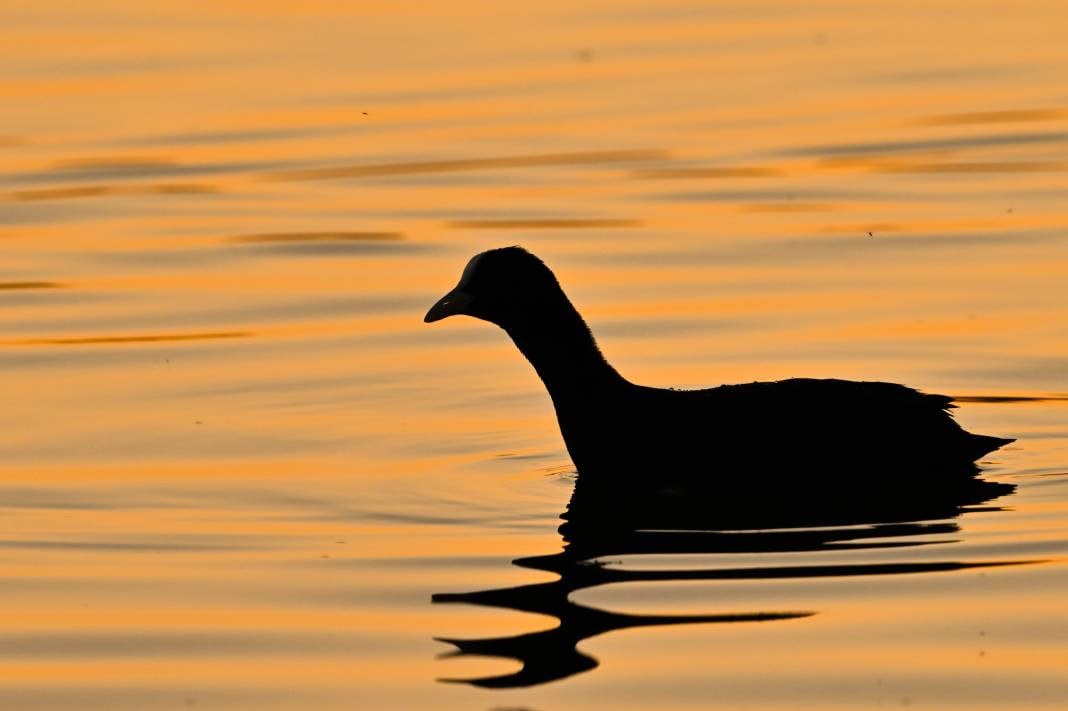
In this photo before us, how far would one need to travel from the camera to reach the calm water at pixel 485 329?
376 inches

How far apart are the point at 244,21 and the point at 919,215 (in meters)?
9.92

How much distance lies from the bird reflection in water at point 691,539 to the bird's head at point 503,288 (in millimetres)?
824

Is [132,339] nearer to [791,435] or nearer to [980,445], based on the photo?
[791,435]

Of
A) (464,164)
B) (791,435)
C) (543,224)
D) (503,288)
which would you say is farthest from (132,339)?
(464,164)

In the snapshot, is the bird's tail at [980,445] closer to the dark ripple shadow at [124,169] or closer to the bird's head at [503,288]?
the bird's head at [503,288]

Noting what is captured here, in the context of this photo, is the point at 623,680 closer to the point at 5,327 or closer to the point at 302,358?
the point at 302,358

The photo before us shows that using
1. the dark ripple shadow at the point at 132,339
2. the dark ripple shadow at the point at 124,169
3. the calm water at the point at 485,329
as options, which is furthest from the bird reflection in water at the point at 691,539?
the dark ripple shadow at the point at 124,169

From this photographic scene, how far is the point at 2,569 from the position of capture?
11047 mm

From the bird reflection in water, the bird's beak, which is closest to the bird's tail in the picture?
the bird reflection in water

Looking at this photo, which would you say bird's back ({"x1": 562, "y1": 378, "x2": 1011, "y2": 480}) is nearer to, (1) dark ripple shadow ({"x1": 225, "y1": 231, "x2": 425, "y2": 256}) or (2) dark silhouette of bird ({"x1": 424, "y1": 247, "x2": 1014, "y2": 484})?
(2) dark silhouette of bird ({"x1": 424, "y1": 247, "x2": 1014, "y2": 484})

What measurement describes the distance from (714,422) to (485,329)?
4120 millimetres

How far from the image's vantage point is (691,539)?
11.3 m

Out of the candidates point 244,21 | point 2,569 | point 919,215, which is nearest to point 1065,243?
point 919,215

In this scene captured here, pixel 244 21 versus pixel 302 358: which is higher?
pixel 244 21
